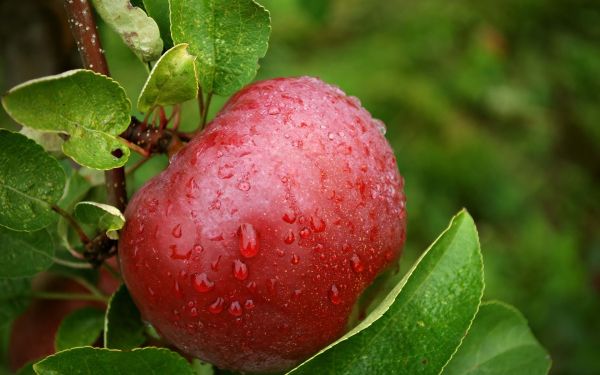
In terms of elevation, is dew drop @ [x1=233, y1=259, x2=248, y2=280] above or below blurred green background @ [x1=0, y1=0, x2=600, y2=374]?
above

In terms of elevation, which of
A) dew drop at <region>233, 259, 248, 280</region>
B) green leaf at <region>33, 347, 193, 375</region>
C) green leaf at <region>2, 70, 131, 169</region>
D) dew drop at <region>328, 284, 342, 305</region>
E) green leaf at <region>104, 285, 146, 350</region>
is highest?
green leaf at <region>2, 70, 131, 169</region>

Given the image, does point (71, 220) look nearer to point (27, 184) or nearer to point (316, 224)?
point (27, 184)

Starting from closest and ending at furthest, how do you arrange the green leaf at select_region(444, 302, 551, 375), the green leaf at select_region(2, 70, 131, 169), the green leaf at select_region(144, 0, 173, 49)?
the green leaf at select_region(2, 70, 131, 169) < the green leaf at select_region(144, 0, 173, 49) < the green leaf at select_region(444, 302, 551, 375)

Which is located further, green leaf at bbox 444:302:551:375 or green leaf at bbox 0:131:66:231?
green leaf at bbox 444:302:551:375


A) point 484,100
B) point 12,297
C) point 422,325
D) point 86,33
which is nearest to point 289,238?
point 422,325

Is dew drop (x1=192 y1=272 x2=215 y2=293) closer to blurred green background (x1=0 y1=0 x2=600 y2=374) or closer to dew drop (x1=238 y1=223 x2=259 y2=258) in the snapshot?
dew drop (x1=238 y1=223 x2=259 y2=258)

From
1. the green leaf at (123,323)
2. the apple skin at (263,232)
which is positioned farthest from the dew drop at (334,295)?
the green leaf at (123,323)

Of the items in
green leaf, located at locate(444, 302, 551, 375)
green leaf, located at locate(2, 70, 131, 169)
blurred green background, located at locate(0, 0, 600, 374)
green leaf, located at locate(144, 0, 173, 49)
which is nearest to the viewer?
green leaf, located at locate(2, 70, 131, 169)

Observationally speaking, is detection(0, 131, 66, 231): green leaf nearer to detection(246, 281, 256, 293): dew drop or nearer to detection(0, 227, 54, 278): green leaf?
detection(0, 227, 54, 278): green leaf

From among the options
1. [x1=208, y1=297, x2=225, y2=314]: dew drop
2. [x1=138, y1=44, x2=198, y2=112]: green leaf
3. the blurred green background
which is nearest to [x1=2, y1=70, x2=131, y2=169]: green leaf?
[x1=138, y1=44, x2=198, y2=112]: green leaf
